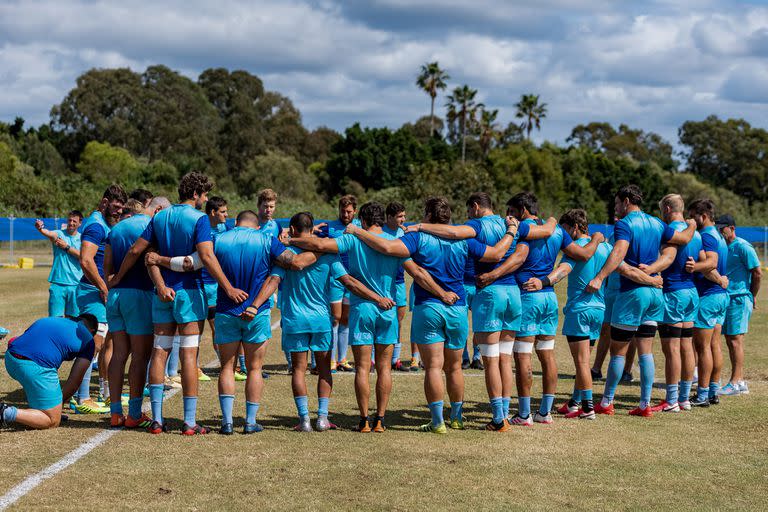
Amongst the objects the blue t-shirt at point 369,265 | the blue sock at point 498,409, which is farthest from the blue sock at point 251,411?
the blue sock at point 498,409

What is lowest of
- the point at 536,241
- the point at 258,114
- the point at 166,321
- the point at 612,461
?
the point at 612,461

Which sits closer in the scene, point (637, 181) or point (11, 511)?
point (11, 511)

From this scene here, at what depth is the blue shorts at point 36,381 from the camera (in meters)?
7.41

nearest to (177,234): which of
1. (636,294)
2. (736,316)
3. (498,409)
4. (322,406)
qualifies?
(322,406)

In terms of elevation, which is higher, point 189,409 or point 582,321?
point 582,321

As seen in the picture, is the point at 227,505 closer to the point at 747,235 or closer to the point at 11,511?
the point at 11,511

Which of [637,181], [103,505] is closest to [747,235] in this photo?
[637,181]

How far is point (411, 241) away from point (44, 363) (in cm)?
349

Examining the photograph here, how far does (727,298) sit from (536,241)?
9.30 feet

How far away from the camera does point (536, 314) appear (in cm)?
803

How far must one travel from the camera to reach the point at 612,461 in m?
6.73

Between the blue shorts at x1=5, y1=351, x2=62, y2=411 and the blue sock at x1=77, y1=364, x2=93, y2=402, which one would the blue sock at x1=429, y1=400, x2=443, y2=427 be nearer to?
the blue shorts at x1=5, y1=351, x2=62, y2=411

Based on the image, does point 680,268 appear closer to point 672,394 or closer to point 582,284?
point 582,284

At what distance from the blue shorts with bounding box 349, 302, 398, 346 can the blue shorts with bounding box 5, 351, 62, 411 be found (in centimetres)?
274
